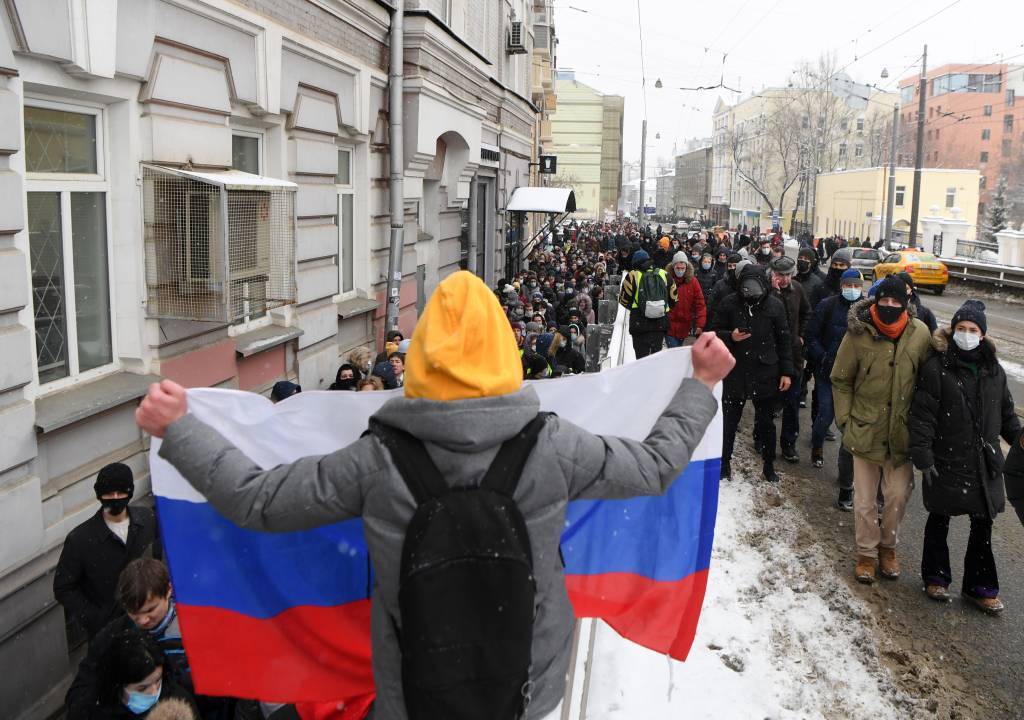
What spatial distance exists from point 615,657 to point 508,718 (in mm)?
3059

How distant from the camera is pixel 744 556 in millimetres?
6680

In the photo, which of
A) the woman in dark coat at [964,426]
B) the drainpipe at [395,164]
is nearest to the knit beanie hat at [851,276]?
the woman in dark coat at [964,426]

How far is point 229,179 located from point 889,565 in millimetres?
5131

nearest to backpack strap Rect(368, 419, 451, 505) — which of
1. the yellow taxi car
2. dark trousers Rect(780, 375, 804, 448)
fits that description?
dark trousers Rect(780, 375, 804, 448)

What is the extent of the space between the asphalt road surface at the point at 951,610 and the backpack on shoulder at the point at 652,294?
9.10 ft

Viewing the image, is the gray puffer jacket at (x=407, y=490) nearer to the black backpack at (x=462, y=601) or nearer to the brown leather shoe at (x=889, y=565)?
the black backpack at (x=462, y=601)

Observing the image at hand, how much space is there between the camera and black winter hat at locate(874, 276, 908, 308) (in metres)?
6.18

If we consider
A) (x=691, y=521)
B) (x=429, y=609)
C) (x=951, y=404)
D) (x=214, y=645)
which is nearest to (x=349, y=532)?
(x=214, y=645)

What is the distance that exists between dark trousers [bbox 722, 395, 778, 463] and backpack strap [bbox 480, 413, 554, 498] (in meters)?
6.31

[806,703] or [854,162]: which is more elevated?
[854,162]

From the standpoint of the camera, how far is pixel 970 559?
593 cm

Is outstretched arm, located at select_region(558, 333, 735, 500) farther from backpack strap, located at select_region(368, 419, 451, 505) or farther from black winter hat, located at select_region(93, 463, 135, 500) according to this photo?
black winter hat, located at select_region(93, 463, 135, 500)

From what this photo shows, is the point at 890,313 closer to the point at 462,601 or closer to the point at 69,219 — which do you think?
the point at 462,601

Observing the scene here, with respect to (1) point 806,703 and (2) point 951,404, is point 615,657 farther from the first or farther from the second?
(2) point 951,404
